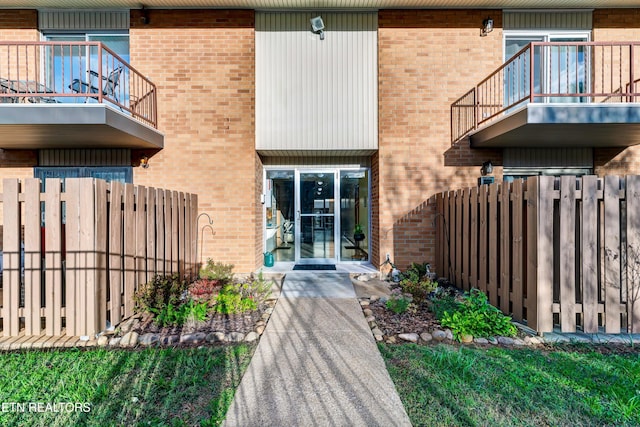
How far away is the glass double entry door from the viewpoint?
328 inches

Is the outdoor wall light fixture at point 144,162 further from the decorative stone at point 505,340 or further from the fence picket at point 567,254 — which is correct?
the fence picket at point 567,254

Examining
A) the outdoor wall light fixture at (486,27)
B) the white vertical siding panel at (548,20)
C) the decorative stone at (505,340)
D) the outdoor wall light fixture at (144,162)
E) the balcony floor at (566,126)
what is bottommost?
the decorative stone at (505,340)

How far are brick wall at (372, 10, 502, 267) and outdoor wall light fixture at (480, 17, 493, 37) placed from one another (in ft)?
0.28

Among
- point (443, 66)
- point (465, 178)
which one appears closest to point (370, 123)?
point (443, 66)

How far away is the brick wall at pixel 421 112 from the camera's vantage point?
717 cm

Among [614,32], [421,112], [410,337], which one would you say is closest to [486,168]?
[421,112]

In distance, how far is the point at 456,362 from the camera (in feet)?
10.5

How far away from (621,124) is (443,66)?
3.43 meters

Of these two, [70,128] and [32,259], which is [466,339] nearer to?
[32,259]

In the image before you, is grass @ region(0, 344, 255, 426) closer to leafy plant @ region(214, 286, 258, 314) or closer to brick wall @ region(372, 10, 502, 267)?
leafy plant @ region(214, 286, 258, 314)

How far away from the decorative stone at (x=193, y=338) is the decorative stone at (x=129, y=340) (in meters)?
0.51

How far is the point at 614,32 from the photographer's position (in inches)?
281

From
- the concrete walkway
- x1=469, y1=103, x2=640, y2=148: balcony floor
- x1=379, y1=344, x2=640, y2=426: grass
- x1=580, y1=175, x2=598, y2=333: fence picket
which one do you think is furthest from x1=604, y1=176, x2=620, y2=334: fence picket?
the concrete walkway

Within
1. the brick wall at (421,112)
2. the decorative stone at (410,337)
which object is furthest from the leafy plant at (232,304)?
the brick wall at (421,112)
